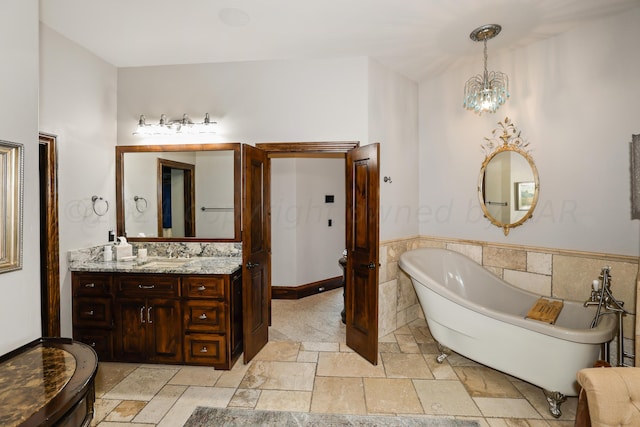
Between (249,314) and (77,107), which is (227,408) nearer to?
(249,314)

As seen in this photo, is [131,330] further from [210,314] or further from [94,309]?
[210,314]

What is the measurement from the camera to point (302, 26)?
2.83 m

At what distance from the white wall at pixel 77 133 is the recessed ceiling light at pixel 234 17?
4.96 feet

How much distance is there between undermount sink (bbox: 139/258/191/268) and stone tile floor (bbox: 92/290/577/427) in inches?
34.5

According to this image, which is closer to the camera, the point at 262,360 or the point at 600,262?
the point at 600,262

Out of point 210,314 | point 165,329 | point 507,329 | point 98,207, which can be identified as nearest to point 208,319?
point 210,314

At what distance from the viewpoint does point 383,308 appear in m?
3.66

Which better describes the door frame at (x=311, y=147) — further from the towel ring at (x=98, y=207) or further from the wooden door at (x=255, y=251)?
the towel ring at (x=98, y=207)

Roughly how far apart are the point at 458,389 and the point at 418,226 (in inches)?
77.6

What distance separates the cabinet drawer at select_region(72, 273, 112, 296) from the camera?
9.74ft

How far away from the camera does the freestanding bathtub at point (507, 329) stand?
7.27 feet

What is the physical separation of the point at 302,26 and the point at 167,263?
2515mm

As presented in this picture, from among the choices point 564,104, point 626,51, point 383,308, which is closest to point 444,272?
point 383,308

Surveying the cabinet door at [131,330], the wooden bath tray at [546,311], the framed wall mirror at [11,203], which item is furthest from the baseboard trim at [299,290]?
the framed wall mirror at [11,203]
